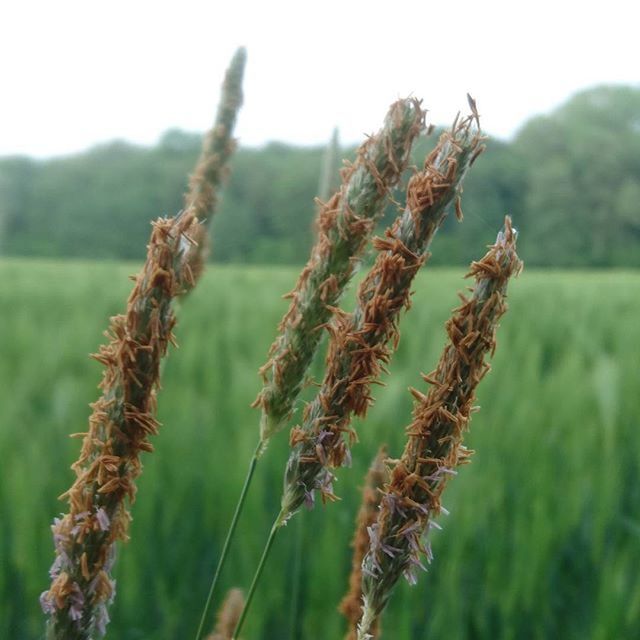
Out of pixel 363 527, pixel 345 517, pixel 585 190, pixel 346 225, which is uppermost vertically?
pixel 585 190

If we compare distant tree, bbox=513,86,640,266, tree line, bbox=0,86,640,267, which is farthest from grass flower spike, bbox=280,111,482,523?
distant tree, bbox=513,86,640,266

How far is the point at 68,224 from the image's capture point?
14750 millimetres

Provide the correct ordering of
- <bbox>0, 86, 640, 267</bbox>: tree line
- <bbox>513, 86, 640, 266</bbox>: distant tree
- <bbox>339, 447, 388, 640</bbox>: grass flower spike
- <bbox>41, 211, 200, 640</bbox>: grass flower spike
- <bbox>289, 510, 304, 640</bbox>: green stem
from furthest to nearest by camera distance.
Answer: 1. <bbox>513, 86, 640, 266</bbox>: distant tree
2. <bbox>0, 86, 640, 267</bbox>: tree line
3. <bbox>289, 510, 304, 640</bbox>: green stem
4. <bbox>339, 447, 388, 640</bbox>: grass flower spike
5. <bbox>41, 211, 200, 640</bbox>: grass flower spike

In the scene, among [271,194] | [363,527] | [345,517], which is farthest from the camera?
[271,194]

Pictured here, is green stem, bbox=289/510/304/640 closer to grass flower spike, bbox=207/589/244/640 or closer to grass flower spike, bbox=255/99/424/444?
grass flower spike, bbox=207/589/244/640

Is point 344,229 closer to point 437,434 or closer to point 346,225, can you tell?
point 346,225

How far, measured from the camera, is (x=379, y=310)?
38 cm

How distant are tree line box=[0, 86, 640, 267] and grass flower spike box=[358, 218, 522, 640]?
16.5ft

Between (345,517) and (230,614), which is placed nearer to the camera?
(230,614)

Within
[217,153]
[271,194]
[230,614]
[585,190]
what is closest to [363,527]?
[230,614]

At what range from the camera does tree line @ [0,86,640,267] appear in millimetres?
8141

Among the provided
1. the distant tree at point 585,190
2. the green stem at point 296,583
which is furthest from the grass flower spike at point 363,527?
the distant tree at point 585,190

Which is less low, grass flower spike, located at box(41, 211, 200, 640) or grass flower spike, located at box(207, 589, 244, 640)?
grass flower spike, located at box(41, 211, 200, 640)

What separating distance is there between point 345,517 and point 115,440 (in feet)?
3.63
